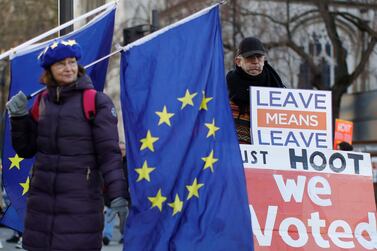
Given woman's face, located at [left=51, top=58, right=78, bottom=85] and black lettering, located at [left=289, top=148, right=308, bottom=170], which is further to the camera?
black lettering, located at [left=289, top=148, right=308, bottom=170]

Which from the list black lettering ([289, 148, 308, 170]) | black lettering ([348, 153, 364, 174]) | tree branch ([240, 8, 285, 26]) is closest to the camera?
black lettering ([289, 148, 308, 170])

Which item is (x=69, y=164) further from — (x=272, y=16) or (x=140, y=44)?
(x=272, y=16)

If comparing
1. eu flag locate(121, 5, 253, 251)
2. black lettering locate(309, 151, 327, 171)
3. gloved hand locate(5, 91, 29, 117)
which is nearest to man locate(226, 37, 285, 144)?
black lettering locate(309, 151, 327, 171)

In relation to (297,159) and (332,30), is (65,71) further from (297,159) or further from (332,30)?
(332,30)

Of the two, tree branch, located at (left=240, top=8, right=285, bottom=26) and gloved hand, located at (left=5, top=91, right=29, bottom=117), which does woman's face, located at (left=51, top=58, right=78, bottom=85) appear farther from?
tree branch, located at (left=240, top=8, right=285, bottom=26)

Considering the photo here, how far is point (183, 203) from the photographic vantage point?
5.17 m

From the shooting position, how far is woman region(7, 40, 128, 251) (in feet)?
14.7

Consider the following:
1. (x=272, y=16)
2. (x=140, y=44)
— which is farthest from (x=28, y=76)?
(x=272, y=16)

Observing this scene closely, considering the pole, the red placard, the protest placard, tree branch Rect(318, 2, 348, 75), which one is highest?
tree branch Rect(318, 2, 348, 75)

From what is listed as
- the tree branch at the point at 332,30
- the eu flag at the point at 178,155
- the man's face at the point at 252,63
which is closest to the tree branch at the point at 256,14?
the tree branch at the point at 332,30

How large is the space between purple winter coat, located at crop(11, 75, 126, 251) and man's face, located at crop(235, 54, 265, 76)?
1.92m

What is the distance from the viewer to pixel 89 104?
4.53m

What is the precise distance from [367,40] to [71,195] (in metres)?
25.2

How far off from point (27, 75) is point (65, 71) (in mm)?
1090
